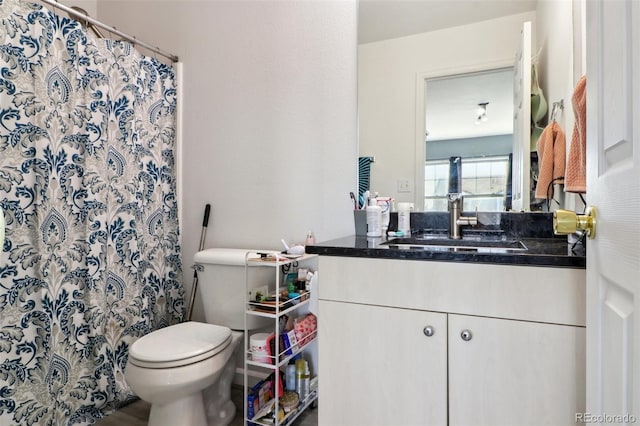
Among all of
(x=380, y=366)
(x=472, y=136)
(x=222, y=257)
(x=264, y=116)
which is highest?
(x=264, y=116)

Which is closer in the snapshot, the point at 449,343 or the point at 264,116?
the point at 449,343

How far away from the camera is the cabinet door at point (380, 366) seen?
37.1 inches

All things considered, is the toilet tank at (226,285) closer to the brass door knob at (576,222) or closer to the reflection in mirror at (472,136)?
the reflection in mirror at (472,136)

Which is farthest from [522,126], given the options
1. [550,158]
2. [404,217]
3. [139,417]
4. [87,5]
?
[87,5]

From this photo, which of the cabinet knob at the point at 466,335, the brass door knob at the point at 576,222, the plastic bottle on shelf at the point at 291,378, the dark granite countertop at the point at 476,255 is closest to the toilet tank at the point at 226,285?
the plastic bottle on shelf at the point at 291,378

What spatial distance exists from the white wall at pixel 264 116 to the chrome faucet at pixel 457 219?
0.47m

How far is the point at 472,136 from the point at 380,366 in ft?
3.18

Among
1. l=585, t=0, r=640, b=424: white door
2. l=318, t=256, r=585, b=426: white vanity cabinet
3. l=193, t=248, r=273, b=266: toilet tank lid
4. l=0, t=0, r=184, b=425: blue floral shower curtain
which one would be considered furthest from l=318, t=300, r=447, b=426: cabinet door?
l=0, t=0, r=184, b=425: blue floral shower curtain

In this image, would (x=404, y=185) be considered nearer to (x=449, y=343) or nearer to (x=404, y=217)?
(x=404, y=217)

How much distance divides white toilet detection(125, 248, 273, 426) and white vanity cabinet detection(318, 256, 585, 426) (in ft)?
1.73

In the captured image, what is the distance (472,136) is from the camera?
4.63 feet

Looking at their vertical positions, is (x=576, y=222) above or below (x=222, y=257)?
above

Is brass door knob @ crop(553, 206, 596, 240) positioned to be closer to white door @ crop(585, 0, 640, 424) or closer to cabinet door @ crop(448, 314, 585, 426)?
white door @ crop(585, 0, 640, 424)

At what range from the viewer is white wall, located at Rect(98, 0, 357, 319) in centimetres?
168
